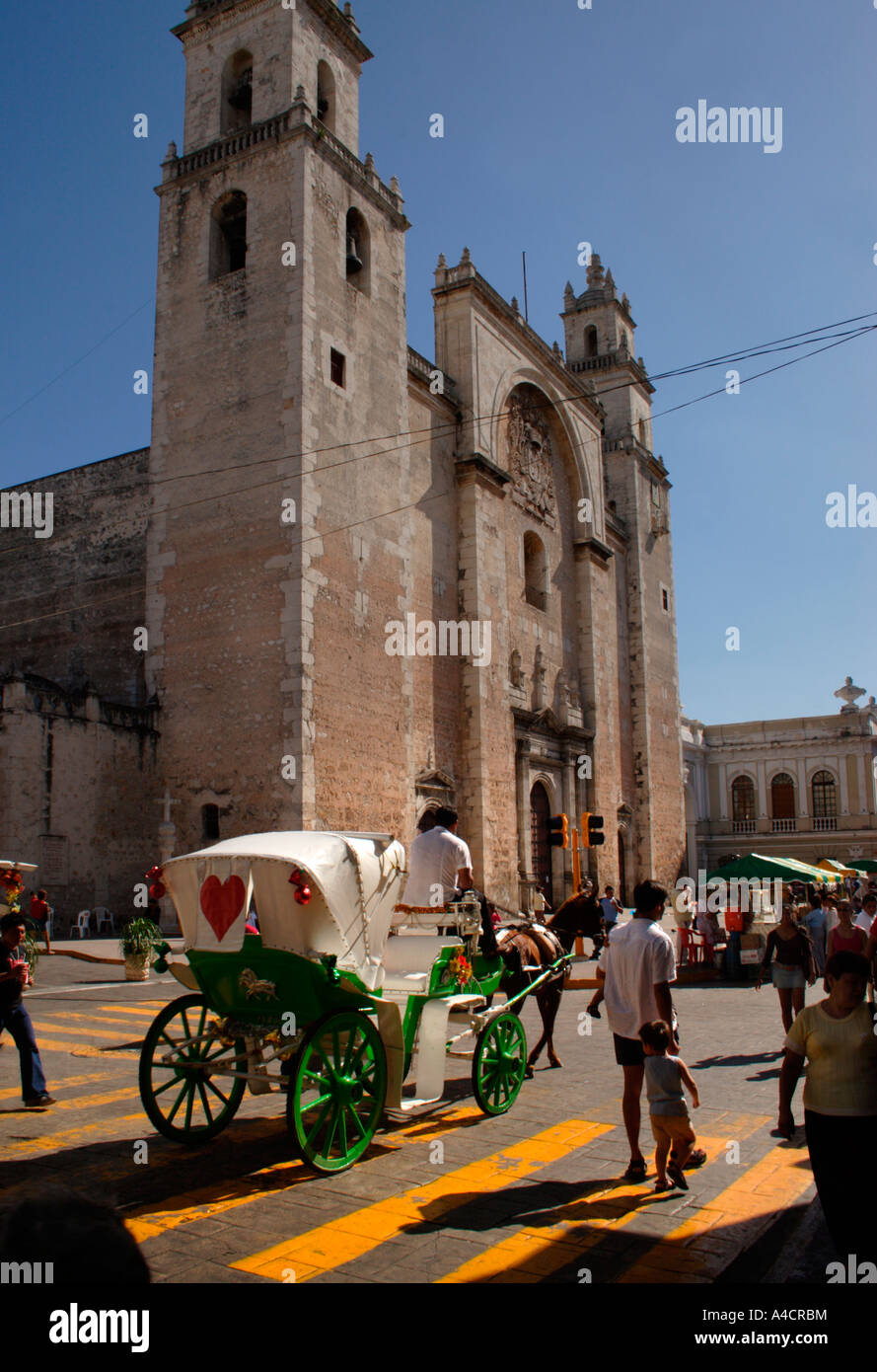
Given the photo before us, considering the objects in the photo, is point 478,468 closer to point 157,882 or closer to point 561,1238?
point 157,882

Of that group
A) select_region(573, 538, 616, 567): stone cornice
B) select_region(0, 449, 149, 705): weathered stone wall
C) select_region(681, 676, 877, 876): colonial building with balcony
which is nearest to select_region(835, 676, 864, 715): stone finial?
select_region(681, 676, 877, 876): colonial building with balcony

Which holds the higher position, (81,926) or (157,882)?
(157,882)

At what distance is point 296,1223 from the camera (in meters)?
4.57

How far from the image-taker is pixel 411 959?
7148 mm

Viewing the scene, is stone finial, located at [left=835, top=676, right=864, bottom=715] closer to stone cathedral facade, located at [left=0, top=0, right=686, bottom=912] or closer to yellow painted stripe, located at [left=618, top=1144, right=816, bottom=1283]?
stone cathedral facade, located at [left=0, top=0, right=686, bottom=912]

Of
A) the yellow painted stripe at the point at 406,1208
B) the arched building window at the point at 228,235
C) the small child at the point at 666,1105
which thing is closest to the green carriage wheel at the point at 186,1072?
the yellow painted stripe at the point at 406,1208

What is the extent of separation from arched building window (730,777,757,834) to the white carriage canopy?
1868 inches

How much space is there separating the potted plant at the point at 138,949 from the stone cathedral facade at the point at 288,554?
154 inches

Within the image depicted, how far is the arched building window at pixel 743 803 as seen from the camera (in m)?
50.7

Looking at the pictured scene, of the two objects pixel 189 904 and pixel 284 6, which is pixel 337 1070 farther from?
pixel 284 6

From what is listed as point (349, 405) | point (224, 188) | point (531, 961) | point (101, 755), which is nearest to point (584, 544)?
point (349, 405)

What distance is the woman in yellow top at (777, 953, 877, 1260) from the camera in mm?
3686

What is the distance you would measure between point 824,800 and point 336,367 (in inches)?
1466

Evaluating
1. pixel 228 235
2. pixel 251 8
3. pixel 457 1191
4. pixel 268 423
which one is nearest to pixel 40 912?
pixel 268 423
